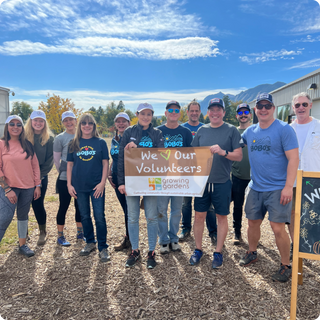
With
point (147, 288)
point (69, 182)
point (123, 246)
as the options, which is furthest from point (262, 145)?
point (69, 182)

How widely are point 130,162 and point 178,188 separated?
0.91 m

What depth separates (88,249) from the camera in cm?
443

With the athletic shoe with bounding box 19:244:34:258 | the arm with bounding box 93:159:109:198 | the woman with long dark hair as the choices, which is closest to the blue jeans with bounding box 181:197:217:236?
the arm with bounding box 93:159:109:198

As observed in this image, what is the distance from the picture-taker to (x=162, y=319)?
9.35 ft

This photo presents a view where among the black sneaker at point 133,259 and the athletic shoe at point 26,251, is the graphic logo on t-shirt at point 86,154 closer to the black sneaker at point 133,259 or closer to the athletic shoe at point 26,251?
the black sneaker at point 133,259

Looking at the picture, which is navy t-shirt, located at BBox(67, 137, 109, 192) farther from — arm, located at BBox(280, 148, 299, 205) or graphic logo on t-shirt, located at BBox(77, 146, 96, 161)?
arm, located at BBox(280, 148, 299, 205)

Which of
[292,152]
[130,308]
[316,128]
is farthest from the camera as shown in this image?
[316,128]

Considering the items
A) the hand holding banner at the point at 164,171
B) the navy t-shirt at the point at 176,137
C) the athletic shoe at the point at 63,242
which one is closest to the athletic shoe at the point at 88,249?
the athletic shoe at the point at 63,242

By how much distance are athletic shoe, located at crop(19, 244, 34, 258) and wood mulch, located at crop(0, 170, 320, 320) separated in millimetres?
99

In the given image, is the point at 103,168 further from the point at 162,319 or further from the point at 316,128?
the point at 316,128

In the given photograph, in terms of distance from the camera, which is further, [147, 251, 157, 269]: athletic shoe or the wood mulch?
[147, 251, 157, 269]: athletic shoe

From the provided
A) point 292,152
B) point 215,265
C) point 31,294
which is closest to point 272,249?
point 215,265

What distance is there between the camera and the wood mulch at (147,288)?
2975mm

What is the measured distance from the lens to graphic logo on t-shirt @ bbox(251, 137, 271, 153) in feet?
11.2
